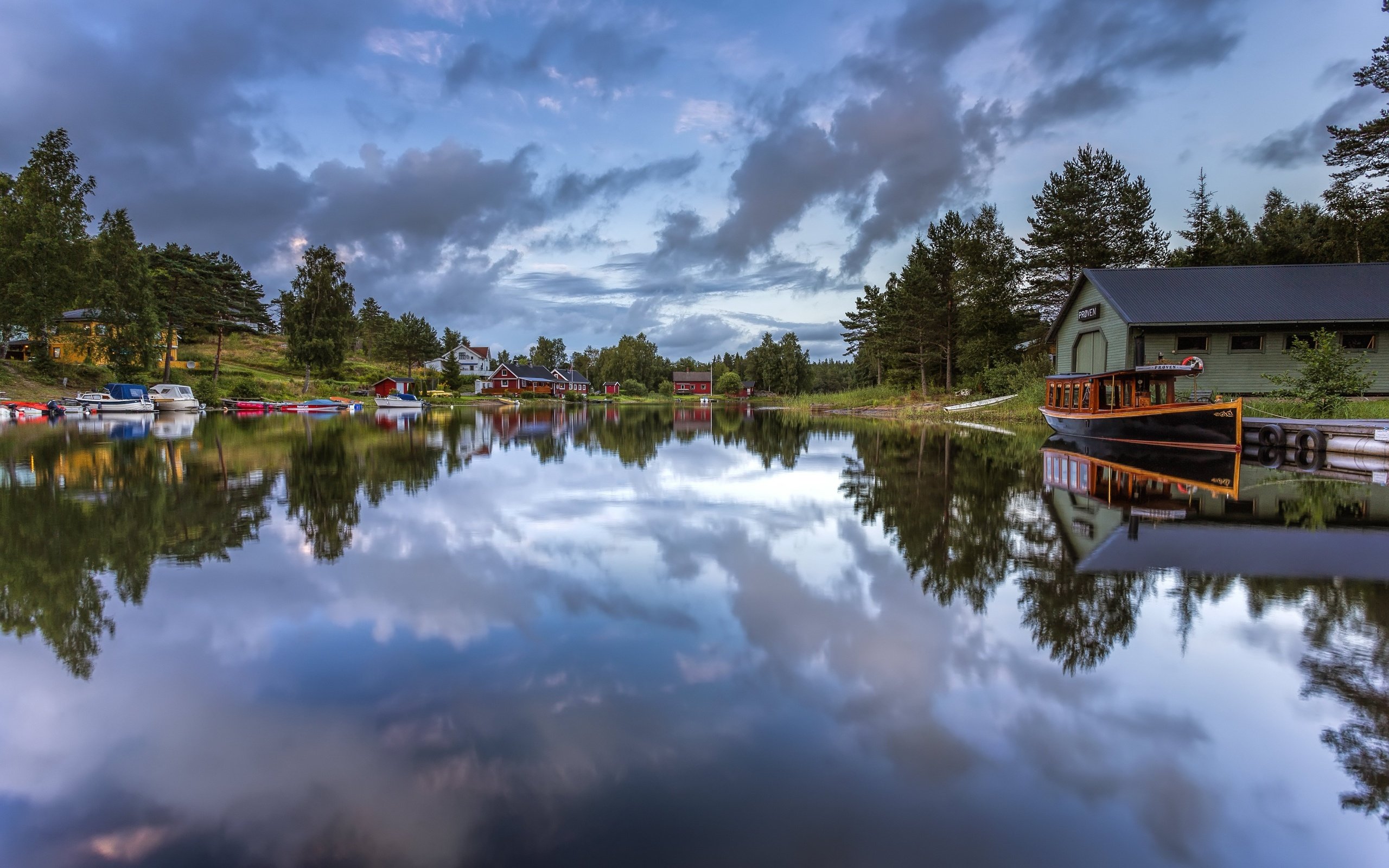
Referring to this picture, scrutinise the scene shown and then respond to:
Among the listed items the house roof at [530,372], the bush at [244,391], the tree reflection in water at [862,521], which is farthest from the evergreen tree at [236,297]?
the tree reflection in water at [862,521]

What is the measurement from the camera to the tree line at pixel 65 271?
4400 centimetres

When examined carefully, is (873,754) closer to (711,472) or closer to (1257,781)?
(1257,781)

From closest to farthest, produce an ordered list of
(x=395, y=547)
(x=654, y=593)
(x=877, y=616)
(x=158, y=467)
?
(x=877, y=616) < (x=654, y=593) < (x=395, y=547) < (x=158, y=467)

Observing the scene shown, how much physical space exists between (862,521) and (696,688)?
243 inches

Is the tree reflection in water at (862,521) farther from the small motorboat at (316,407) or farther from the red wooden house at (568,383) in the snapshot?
the red wooden house at (568,383)

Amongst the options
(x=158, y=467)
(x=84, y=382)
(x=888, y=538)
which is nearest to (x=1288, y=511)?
(x=888, y=538)

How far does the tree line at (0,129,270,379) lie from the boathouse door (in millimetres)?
58464

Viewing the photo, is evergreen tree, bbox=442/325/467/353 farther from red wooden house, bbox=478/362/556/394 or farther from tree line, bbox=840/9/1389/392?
tree line, bbox=840/9/1389/392

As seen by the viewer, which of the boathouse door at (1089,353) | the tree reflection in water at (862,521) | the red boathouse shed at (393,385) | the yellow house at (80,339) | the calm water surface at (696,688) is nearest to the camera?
the calm water surface at (696,688)

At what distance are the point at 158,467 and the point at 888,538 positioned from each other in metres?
16.0

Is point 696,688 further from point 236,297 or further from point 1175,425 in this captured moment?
point 236,297

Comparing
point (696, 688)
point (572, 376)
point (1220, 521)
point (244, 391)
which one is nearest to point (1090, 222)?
point (1220, 521)

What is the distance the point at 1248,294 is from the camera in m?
27.2

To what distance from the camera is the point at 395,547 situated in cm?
818
